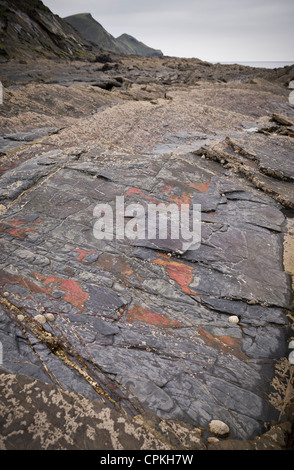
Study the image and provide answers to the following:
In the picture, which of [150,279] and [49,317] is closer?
[49,317]

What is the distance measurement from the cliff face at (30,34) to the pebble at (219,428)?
68.3 ft

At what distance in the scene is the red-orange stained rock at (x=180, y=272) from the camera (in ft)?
10.4

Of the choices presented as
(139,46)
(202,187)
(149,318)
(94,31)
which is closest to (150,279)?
(149,318)

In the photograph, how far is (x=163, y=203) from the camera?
4.43 m

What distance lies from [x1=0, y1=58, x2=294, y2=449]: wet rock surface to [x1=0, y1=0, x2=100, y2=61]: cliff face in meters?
16.1

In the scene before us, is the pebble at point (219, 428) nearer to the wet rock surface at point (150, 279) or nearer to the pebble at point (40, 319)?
the wet rock surface at point (150, 279)

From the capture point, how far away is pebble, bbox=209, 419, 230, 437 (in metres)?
1.92

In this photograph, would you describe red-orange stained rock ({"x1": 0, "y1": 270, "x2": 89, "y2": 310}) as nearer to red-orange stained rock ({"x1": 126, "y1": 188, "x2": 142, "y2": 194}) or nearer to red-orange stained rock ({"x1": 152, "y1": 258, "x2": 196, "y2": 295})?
red-orange stained rock ({"x1": 152, "y1": 258, "x2": 196, "y2": 295})

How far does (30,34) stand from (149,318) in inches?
1088

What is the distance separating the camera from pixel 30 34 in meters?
20.7

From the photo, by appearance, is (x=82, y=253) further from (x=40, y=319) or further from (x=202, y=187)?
(x=202, y=187)

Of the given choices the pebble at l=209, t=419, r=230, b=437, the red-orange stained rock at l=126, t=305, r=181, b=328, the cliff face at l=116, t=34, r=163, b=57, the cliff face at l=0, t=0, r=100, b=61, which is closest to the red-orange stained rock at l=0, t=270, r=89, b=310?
the red-orange stained rock at l=126, t=305, r=181, b=328

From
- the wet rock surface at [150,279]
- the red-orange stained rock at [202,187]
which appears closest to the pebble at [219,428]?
the wet rock surface at [150,279]
